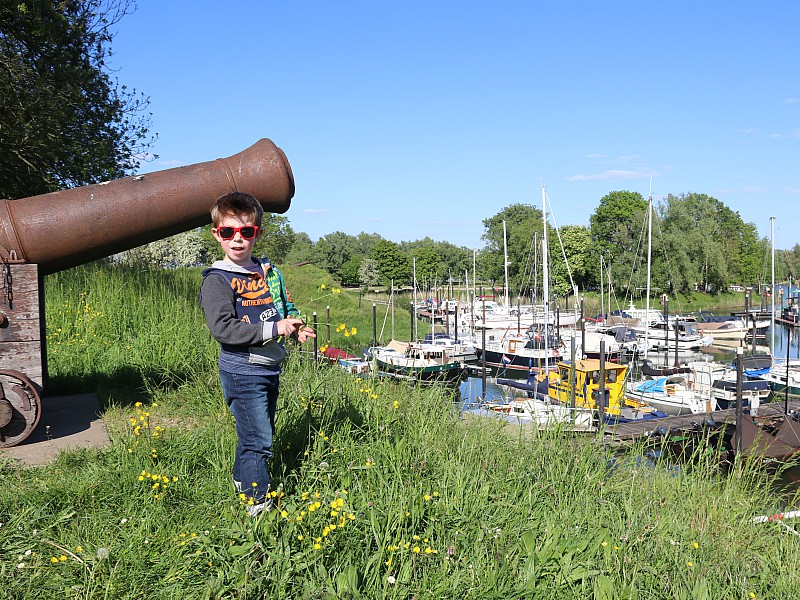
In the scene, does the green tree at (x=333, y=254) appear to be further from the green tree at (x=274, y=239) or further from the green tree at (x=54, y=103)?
the green tree at (x=54, y=103)

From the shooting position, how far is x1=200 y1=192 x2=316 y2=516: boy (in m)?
2.98

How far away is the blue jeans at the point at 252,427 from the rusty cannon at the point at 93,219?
202 cm

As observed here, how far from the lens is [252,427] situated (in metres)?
3.04

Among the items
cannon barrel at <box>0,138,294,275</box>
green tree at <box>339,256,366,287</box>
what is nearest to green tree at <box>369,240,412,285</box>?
green tree at <box>339,256,366,287</box>

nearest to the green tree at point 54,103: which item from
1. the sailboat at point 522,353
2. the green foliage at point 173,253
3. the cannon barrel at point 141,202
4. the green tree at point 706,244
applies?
the green foliage at point 173,253

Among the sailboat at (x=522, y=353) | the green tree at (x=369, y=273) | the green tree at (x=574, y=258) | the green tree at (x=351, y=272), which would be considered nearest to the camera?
the sailboat at (x=522, y=353)

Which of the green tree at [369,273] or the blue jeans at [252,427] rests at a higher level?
the green tree at [369,273]

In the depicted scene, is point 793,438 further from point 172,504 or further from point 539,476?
point 172,504

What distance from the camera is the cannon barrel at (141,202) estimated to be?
4.60 meters

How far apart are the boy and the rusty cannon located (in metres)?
1.75

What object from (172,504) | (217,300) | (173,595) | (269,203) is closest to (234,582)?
(173,595)

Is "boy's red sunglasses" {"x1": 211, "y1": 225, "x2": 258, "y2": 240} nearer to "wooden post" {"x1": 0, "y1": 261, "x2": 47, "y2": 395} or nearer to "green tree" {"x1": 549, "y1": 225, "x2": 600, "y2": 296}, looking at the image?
"wooden post" {"x1": 0, "y1": 261, "x2": 47, "y2": 395}

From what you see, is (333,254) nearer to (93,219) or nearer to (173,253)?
(173,253)

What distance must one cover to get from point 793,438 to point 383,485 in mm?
15497
